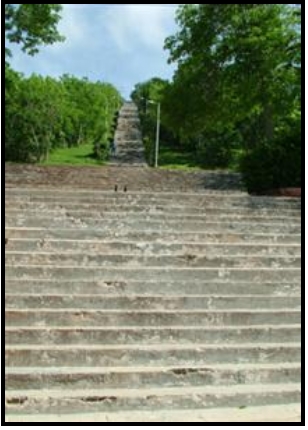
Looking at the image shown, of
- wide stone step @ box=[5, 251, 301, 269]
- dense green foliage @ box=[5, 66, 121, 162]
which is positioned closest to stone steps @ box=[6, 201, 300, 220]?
wide stone step @ box=[5, 251, 301, 269]

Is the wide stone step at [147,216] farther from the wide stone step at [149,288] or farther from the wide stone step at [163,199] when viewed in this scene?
the wide stone step at [149,288]

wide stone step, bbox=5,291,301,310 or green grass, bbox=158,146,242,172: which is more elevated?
green grass, bbox=158,146,242,172

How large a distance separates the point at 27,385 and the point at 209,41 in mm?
12283

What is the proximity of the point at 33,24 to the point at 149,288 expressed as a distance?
10.8 metres

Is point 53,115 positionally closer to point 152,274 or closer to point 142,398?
point 152,274

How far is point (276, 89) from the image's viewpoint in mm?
13516

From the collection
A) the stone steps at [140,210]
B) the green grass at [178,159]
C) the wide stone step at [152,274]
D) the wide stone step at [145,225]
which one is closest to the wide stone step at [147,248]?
the wide stone step at [152,274]

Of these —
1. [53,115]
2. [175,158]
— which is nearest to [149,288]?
[53,115]

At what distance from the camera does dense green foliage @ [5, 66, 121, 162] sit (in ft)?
67.6

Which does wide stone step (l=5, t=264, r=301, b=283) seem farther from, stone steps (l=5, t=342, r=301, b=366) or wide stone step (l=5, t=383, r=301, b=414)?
wide stone step (l=5, t=383, r=301, b=414)

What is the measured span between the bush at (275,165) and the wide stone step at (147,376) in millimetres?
6748

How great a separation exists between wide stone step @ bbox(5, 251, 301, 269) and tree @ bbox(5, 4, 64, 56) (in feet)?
32.4

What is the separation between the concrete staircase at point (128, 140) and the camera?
22234 mm

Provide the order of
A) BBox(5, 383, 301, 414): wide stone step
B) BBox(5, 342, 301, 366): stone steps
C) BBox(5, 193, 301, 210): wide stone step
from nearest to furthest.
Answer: BBox(5, 383, 301, 414): wide stone step → BBox(5, 342, 301, 366): stone steps → BBox(5, 193, 301, 210): wide stone step
